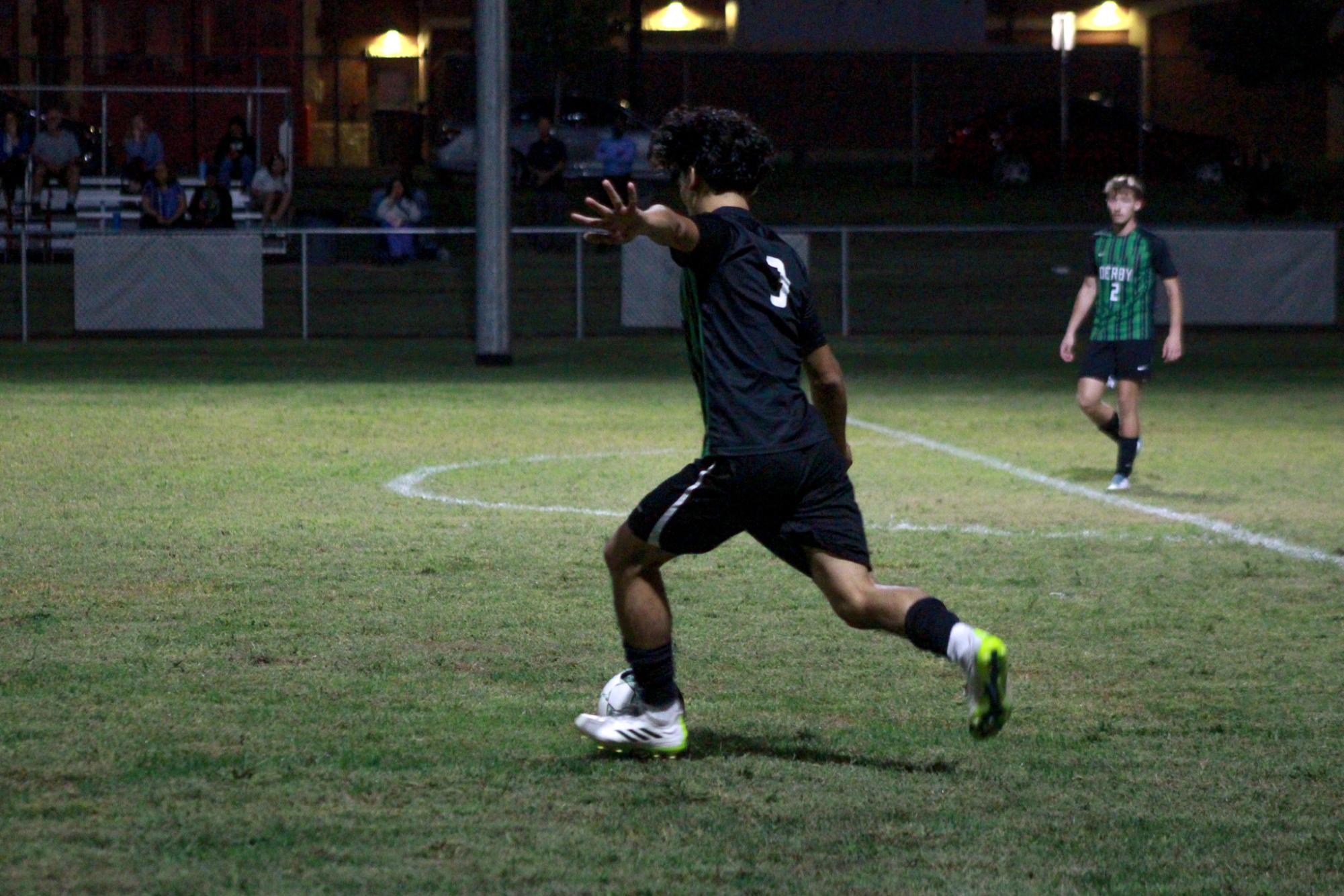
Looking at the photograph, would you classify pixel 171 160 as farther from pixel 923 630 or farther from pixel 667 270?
pixel 923 630

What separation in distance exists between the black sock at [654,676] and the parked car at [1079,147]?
1298 inches

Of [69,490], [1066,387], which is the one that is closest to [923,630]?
[69,490]

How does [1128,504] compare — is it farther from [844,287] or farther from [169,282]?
[169,282]

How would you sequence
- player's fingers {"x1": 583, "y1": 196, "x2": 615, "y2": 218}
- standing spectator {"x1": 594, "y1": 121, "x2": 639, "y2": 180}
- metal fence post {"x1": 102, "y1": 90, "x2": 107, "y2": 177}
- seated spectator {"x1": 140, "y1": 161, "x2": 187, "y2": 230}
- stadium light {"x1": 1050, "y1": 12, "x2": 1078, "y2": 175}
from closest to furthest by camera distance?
player's fingers {"x1": 583, "y1": 196, "x2": 615, "y2": 218}, seated spectator {"x1": 140, "y1": 161, "x2": 187, "y2": 230}, standing spectator {"x1": 594, "y1": 121, "x2": 639, "y2": 180}, metal fence post {"x1": 102, "y1": 90, "x2": 107, "y2": 177}, stadium light {"x1": 1050, "y1": 12, "x2": 1078, "y2": 175}

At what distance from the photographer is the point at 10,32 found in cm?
4031

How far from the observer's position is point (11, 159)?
27.3 m

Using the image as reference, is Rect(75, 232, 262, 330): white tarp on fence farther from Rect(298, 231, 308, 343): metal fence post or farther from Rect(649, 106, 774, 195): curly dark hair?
Rect(649, 106, 774, 195): curly dark hair

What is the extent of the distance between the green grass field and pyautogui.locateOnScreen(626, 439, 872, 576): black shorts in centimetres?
63

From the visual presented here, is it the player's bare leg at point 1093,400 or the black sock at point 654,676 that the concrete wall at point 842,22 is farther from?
the black sock at point 654,676

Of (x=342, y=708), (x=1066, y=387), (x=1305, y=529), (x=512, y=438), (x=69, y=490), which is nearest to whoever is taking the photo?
(x=342, y=708)

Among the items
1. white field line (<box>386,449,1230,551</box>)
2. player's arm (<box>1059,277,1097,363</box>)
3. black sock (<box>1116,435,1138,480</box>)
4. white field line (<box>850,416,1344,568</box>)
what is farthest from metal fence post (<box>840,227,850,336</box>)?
black sock (<box>1116,435,1138,480</box>)

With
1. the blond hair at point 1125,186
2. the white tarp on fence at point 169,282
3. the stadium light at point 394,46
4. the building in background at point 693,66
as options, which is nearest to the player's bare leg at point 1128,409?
the blond hair at point 1125,186

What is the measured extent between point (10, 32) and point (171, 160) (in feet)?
26.2

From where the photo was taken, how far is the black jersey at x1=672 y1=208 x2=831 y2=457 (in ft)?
17.2
